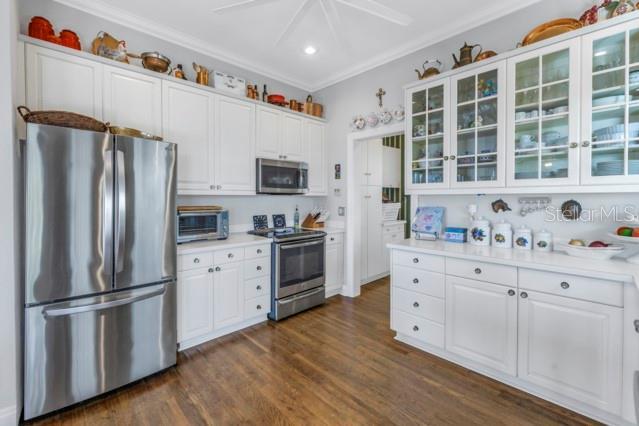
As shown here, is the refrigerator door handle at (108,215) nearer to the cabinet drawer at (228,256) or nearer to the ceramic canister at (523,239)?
the cabinet drawer at (228,256)

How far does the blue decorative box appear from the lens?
8.91 ft

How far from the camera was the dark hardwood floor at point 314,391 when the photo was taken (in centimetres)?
179

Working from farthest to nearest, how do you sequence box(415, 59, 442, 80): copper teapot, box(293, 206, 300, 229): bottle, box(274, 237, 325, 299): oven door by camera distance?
box(293, 206, 300, 229): bottle
box(274, 237, 325, 299): oven door
box(415, 59, 442, 80): copper teapot

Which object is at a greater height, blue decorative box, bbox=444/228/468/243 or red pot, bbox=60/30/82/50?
red pot, bbox=60/30/82/50

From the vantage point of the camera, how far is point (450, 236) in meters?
2.78

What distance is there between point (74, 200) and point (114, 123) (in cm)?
94

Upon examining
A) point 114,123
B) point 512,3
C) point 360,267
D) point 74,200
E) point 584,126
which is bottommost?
point 360,267

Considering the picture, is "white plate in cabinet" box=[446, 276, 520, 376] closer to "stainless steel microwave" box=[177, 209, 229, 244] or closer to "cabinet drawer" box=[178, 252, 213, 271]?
"cabinet drawer" box=[178, 252, 213, 271]

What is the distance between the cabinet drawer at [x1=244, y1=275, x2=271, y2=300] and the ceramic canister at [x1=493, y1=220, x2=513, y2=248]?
2259 millimetres

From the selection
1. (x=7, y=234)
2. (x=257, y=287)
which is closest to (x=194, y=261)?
(x=257, y=287)

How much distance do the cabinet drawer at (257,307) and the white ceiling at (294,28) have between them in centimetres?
266

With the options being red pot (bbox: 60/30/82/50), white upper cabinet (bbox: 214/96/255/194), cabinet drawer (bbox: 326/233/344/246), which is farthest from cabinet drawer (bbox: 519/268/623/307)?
red pot (bbox: 60/30/82/50)

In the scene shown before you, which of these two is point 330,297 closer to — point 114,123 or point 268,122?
point 268,122

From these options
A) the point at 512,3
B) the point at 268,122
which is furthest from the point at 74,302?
the point at 512,3
